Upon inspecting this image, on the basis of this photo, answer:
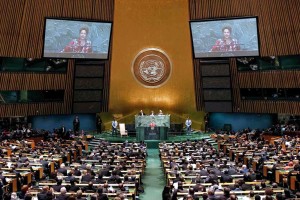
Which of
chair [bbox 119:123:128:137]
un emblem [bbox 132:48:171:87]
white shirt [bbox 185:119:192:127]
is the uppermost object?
un emblem [bbox 132:48:171:87]

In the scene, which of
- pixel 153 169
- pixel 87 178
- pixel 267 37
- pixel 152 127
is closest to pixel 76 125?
pixel 152 127

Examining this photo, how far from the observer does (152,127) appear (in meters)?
26.8

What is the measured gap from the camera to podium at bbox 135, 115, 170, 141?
26828 millimetres

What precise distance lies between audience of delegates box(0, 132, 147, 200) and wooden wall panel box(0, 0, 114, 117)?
5.84m

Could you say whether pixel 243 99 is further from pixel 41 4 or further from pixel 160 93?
pixel 41 4

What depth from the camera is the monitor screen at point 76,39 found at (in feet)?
89.5

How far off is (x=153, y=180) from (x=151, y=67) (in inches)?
609

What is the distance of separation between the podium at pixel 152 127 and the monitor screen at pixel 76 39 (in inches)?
234

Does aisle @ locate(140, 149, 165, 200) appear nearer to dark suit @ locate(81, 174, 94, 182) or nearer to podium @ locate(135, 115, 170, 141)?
dark suit @ locate(81, 174, 94, 182)

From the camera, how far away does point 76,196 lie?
10.7 metres

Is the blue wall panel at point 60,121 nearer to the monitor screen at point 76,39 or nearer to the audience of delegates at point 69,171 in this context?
the monitor screen at point 76,39

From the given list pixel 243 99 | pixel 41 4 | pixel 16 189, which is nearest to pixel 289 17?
pixel 243 99

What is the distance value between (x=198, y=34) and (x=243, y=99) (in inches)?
246

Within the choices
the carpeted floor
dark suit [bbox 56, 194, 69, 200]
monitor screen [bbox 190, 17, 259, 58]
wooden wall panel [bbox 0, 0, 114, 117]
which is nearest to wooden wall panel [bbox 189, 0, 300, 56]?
monitor screen [bbox 190, 17, 259, 58]
